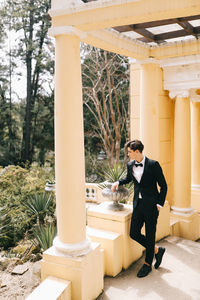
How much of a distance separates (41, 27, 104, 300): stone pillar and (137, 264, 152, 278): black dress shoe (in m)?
0.85

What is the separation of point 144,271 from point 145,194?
4.30 ft

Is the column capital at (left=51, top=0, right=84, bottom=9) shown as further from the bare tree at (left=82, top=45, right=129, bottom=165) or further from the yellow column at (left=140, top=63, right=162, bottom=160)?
the bare tree at (left=82, top=45, right=129, bottom=165)

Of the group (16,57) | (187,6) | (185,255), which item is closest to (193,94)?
(185,255)

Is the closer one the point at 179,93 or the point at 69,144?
the point at 69,144

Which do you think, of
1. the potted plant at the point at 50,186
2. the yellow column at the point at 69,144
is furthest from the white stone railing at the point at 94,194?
the yellow column at the point at 69,144

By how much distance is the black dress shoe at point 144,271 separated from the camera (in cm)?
514

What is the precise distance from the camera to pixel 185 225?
25.9 ft

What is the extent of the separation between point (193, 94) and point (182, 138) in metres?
2.31

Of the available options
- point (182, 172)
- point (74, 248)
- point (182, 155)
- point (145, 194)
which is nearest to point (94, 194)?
point (182, 172)

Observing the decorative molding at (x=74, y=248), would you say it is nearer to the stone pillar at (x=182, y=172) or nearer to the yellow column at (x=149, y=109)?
the yellow column at (x=149, y=109)

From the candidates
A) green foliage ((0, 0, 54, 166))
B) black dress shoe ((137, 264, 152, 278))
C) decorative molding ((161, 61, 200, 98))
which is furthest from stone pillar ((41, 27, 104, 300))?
green foliage ((0, 0, 54, 166))

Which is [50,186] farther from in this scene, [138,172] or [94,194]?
[138,172]

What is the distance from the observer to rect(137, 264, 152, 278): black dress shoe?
5137 millimetres

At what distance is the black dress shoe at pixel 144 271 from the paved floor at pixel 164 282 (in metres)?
0.06
